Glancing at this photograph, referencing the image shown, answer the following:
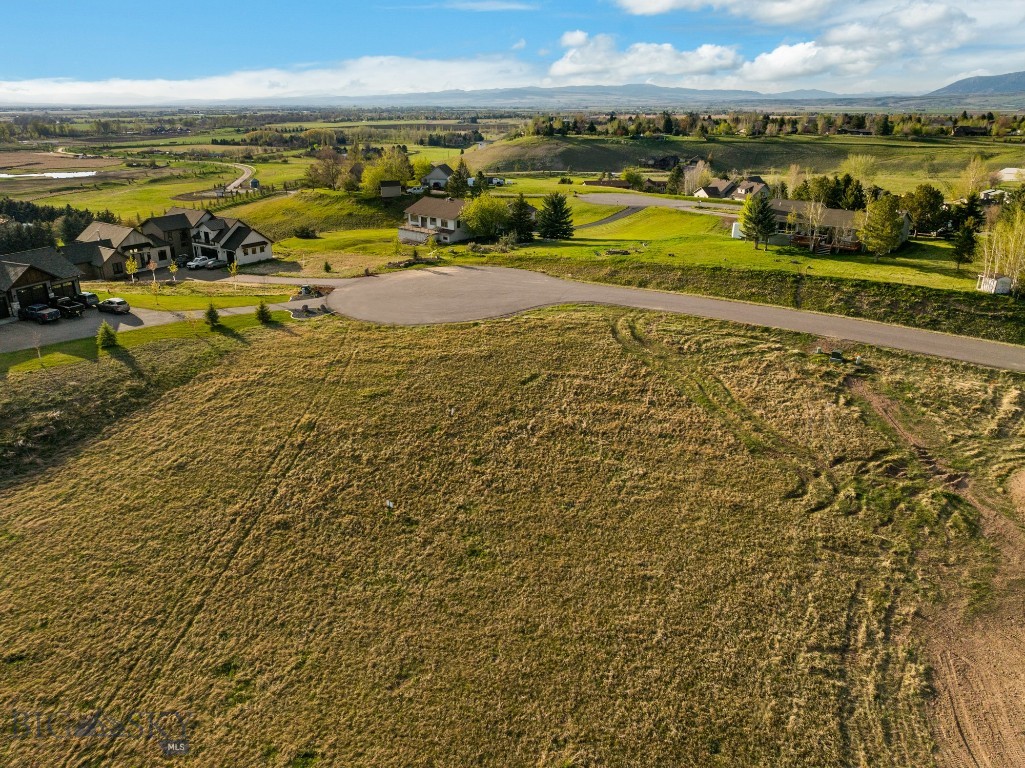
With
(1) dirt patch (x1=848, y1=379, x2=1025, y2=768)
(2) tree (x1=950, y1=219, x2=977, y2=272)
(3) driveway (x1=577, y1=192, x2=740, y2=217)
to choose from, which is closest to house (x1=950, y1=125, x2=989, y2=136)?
(3) driveway (x1=577, y1=192, x2=740, y2=217)

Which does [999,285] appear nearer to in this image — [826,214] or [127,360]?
[826,214]

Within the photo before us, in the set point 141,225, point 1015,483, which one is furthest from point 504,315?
point 141,225

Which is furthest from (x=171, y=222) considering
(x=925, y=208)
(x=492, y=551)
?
(x=925, y=208)

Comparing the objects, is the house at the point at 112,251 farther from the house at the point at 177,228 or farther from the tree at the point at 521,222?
the tree at the point at 521,222

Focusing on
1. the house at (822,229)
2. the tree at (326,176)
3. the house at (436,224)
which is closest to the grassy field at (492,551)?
the house at (822,229)

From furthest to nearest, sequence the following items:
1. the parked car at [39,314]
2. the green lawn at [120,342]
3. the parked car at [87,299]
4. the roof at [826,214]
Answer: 1. the roof at [826,214]
2. the parked car at [87,299]
3. the parked car at [39,314]
4. the green lawn at [120,342]

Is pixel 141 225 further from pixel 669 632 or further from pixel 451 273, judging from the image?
pixel 669 632
